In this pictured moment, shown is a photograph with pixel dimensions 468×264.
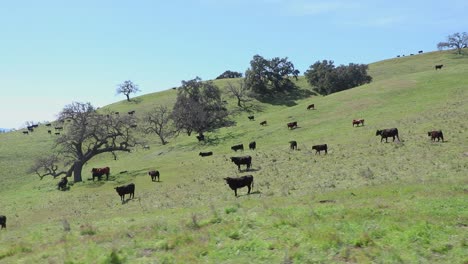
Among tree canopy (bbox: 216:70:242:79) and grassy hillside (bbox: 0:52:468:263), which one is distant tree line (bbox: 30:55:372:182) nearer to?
grassy hillside (bbox: 0:52:468:263)

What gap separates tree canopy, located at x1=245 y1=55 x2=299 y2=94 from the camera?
105750 mm

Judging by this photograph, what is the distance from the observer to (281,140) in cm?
5109

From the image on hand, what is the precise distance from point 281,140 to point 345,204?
3473 cm

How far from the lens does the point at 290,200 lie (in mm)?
19422

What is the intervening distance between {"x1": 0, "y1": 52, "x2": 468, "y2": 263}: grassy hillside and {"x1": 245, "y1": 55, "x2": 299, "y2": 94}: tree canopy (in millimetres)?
39127

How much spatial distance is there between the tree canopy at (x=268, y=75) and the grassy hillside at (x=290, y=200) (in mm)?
39127

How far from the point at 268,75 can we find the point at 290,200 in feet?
296

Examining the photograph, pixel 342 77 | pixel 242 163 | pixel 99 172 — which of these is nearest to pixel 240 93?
pixel 342 77

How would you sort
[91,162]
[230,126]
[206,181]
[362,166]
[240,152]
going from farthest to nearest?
[230,126], [91,162], [240,152], [206,181], [362,166]

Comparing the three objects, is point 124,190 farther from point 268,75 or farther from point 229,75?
point 229,75

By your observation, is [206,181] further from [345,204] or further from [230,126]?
[230,126]

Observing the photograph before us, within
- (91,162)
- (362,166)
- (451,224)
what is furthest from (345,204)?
(91,162)

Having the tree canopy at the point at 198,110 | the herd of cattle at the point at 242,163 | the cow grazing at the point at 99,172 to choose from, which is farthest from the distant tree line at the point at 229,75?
the cow grazing at the point at 99,172

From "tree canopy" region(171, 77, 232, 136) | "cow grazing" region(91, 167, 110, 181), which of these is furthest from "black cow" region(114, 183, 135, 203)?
"tree canopy" region(171, 77, 232, 136)
